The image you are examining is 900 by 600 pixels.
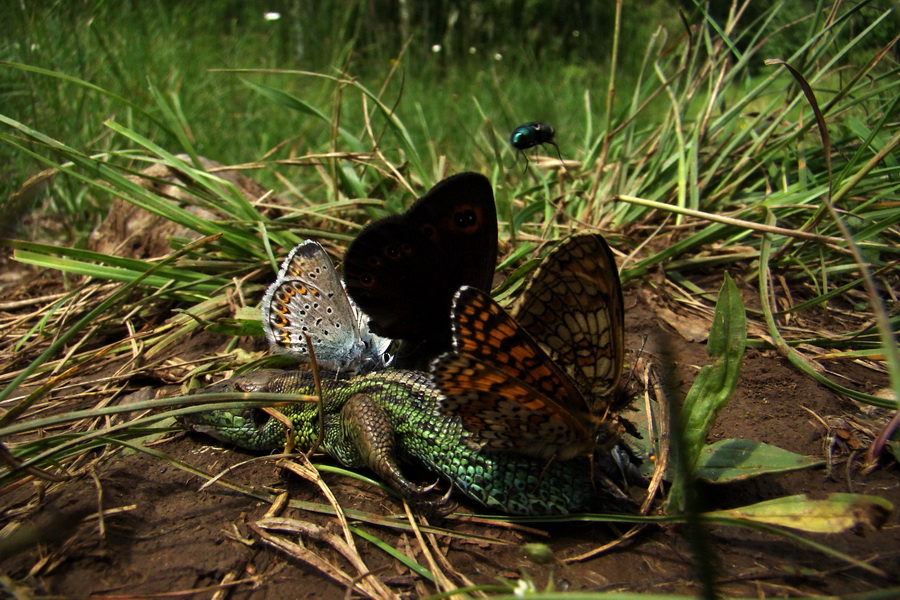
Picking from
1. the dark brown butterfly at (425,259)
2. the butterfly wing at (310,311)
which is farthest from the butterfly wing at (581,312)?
the butterfly wing at (310,311)

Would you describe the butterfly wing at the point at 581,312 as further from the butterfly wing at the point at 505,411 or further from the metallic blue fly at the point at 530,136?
the metallic blue fly at the point at 530,136

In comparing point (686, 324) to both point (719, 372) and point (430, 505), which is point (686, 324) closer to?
point (719, 372)

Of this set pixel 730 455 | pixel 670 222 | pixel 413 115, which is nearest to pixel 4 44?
pixel 413 115

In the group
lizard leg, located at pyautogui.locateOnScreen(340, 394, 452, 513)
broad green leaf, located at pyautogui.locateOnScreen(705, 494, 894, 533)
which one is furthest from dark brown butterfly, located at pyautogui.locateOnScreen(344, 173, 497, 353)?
broad green leaf, located at pyautogui.locateOnScreen(705, 494, 894, 533)

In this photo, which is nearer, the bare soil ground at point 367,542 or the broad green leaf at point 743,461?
the bare soil ground at point 367,542

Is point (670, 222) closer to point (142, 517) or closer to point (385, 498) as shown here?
point (385, 498)

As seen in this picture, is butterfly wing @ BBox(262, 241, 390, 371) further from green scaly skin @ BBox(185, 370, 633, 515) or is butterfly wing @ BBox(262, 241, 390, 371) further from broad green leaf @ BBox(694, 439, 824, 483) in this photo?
broad green leaf @ BBox(694, 439, 824, 483)
